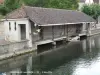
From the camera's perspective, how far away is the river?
857 inches

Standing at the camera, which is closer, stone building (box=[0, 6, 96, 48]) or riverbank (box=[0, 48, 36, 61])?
riverbank (box=[0, 48, 36, 61])

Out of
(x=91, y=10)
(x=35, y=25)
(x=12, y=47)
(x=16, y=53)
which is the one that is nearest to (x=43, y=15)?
(x=35, y=25)

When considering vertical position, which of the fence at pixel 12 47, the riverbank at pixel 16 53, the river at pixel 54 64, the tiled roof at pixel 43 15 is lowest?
the river at pixel 54 64

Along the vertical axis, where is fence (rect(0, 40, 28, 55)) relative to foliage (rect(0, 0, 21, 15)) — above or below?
below

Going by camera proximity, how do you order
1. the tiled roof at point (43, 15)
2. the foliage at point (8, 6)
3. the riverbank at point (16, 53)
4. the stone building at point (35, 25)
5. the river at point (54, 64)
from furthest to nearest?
the foliage at point (8, 6) → the tiled roof at point (43, 15) → the stone building at point (35, 25) → the riverbank at point (16, 53) → the river at point (54, 64)

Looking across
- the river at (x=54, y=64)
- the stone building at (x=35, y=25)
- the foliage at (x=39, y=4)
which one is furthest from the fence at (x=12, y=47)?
the foliage at (x=39, y=4)

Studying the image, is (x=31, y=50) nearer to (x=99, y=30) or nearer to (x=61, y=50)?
(x=61, y=50)

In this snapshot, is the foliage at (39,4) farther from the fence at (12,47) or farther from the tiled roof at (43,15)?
the fence at (12,47)

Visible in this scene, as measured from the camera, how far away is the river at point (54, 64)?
21.8 meters

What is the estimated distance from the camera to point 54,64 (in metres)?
24.8

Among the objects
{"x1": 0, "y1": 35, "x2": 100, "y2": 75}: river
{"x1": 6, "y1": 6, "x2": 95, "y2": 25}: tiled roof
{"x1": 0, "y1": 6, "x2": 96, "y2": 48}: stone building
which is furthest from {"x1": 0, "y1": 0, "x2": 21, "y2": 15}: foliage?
{"x1": 0, "y1": 35, "x2": 100, "y2": 75}: river

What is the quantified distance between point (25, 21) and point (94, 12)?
35848 mm

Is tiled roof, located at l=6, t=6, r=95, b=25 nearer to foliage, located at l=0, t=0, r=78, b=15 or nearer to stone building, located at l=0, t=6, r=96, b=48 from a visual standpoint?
stone building, located at l=0, t=6, r=96, b=48

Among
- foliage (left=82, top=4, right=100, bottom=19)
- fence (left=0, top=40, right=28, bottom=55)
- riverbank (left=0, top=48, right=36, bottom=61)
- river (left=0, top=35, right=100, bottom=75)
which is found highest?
foliage (left=82, top=4, right=100, bottom=19)
